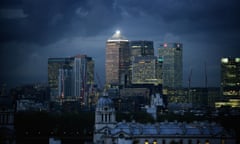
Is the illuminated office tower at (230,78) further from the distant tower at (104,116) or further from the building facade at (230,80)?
the distant tower at (104,116)

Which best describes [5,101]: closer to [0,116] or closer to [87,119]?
[0,116]

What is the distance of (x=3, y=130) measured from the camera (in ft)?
215

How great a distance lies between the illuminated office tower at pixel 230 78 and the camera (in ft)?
605

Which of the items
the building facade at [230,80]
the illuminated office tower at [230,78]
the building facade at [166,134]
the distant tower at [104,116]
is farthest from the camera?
the illuminated office tower at [230,78]

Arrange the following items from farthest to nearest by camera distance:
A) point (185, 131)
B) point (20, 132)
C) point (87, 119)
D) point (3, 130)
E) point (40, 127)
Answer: point (87, 119)
point (40, 127)
point (20, 132)
point (185, 131)
point (3, 130)

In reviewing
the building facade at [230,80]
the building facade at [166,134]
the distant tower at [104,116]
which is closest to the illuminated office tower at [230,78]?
the building facade at [230,80]

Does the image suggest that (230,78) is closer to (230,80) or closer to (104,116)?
(230,80)

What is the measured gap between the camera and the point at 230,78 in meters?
191

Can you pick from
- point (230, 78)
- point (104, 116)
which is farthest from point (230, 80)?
point (104, 116)

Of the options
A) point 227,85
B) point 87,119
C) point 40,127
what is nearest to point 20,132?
point 40,127

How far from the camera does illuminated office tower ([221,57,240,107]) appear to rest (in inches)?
7264

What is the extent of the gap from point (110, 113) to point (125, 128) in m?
4.71

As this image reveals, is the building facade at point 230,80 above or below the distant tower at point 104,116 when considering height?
above

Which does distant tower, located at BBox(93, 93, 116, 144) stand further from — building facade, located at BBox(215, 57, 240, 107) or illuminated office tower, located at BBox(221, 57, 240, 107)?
illuminated office tower, located at BBox(221, 57, 240, 107)
